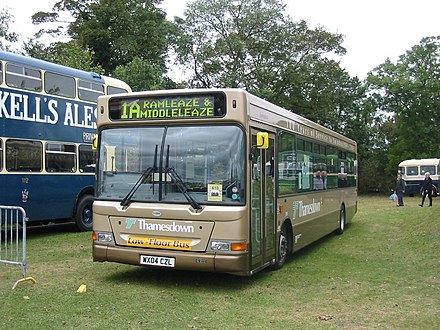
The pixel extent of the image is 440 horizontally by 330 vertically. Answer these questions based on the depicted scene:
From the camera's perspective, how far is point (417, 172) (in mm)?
38312

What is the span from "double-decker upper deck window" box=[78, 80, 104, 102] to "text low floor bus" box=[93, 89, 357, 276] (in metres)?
7.04

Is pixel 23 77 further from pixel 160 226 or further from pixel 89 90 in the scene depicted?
pixel 160 226

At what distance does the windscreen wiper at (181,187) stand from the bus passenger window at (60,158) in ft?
23.6

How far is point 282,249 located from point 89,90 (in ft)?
28.5

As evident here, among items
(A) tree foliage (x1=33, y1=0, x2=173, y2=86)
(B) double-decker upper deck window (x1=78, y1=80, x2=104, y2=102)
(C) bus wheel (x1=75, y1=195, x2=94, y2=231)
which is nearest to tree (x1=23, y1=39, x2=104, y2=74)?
(A) tree foliage (x1=33, y1=0, x2=173, y2=86)

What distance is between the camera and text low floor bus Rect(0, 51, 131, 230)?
13.1 metres

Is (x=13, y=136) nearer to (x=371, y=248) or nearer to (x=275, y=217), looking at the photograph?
(x=275, y=217)

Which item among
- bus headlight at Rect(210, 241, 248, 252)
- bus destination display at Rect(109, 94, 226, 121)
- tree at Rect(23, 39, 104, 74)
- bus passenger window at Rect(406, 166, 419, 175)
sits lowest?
bus headlight at Rect(210, 241, 248, 252)

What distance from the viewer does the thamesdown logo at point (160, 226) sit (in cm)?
806

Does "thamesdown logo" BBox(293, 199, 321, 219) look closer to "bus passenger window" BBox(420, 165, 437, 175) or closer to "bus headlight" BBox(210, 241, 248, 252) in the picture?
"bus headlight" BBox(210, 241, 248, 252)

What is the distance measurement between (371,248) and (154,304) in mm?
Answer: 7475

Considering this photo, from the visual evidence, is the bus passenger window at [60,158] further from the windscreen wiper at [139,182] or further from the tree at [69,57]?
the tree at [69,57]

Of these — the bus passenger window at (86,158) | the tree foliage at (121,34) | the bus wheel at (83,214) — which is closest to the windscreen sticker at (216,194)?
the bus passenger window at (86,158)

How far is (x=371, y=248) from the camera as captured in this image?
43.3 ft
